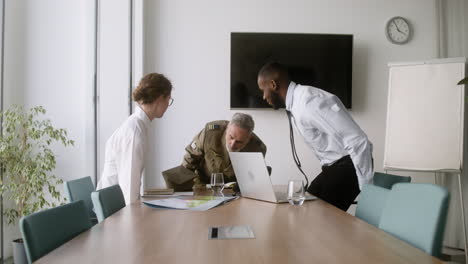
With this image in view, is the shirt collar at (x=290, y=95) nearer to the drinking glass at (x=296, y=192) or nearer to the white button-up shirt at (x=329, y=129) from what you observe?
the white button-up shirt at (x=329, y=129)

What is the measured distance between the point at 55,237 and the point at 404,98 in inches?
144

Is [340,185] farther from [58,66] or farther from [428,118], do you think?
[58,66]

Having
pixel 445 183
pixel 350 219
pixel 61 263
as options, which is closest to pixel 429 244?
pixel 350 219

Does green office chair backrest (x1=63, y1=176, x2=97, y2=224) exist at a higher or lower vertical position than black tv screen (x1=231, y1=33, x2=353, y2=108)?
lower

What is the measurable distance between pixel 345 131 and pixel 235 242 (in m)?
1.39

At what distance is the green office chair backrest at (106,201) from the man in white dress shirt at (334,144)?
1.17 m

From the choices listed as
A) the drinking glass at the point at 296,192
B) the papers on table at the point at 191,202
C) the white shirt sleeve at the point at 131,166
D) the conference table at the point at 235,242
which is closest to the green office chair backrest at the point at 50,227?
the conference table at the point at 235,242

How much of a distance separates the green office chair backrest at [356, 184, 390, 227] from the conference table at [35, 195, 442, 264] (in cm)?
20

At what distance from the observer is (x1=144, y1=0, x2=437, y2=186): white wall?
4.41 m

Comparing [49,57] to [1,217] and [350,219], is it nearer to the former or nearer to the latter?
[1,217]

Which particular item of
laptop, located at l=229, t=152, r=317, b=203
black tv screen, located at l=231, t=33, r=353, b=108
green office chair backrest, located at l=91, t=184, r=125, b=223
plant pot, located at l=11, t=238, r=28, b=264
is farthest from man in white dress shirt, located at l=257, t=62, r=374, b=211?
plant pot, located at l=11, t=238, r=28, b=264

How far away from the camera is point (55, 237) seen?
129 centimetres

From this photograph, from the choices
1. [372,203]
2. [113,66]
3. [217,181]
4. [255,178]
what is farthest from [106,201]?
[113,66]

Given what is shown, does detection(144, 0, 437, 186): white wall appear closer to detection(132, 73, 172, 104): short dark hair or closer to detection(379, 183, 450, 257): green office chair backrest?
detection(132, 73, 172, 104): short dark hair
